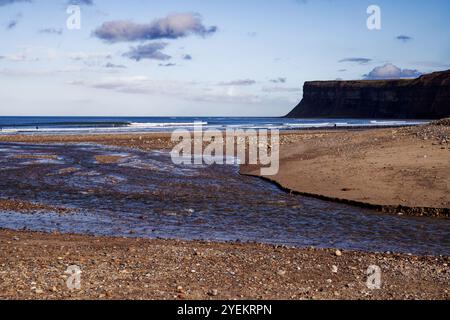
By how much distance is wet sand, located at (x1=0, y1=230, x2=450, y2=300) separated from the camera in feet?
27.5

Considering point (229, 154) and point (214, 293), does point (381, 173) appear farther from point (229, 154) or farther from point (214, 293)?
point (229, 154)

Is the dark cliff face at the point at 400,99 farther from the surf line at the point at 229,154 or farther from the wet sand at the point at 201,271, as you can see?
the wet sand at the point at 201,271

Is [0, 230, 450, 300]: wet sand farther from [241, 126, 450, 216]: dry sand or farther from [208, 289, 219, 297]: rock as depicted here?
[241, 126, 450, 216]: dry sand

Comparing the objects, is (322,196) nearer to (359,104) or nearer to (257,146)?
(257,146)

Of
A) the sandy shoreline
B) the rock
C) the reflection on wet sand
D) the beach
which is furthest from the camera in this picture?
the sandy shoreline

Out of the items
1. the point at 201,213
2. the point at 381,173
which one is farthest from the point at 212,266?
the point at 381,173

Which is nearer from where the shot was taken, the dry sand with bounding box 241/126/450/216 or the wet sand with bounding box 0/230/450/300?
the wet sand with bounding box 0/230/450/300

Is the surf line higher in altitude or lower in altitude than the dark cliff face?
lower

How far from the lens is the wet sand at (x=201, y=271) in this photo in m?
8.38

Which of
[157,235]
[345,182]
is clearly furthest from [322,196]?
[157,235]

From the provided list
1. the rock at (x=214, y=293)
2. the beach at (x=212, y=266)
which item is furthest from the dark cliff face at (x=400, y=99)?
the rock at (x=214, y=293)

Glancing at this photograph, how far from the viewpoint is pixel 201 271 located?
379 inches

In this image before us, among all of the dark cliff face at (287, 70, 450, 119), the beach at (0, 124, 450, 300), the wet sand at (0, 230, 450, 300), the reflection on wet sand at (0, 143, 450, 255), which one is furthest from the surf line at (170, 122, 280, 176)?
the dark cliff face at (287, 70, 450, 119)
